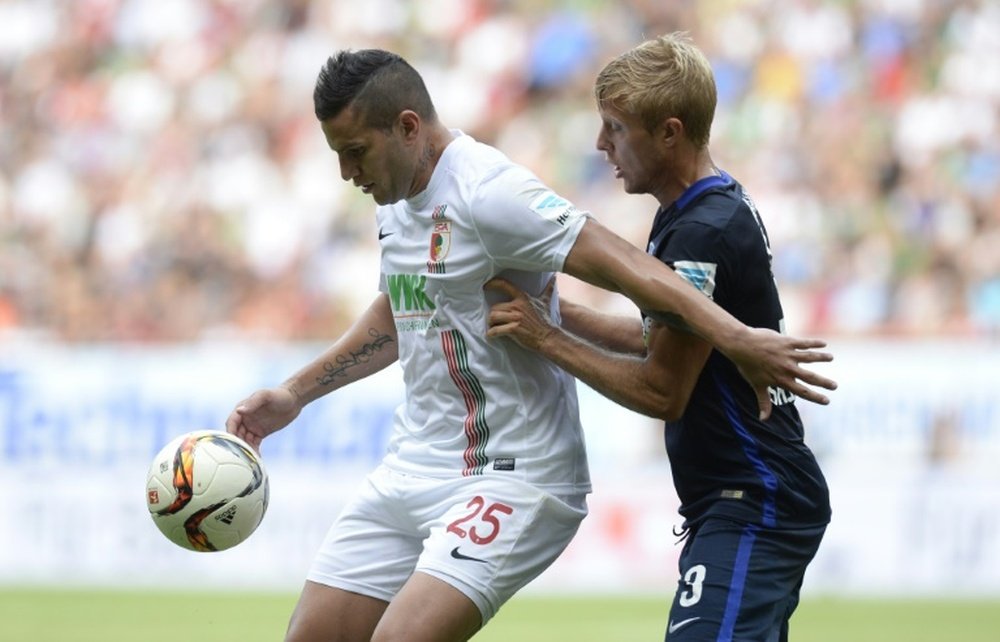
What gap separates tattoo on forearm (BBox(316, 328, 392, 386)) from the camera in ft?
21.6

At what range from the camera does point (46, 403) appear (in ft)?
48.8

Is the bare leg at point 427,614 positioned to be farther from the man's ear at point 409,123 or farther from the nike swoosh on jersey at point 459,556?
the man's ear at point 409,123

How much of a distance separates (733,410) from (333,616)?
167cm

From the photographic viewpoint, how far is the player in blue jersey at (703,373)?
5352 millimetres

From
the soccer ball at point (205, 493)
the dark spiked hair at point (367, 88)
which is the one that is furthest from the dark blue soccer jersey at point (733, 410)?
the soccer ball at point (205, 493)

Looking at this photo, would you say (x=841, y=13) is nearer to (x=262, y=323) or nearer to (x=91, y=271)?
(x=262, y=323)

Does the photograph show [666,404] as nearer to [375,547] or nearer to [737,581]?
[737,581]

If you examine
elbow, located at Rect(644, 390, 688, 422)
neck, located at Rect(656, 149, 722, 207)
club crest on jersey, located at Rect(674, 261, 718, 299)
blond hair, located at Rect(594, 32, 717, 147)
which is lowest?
elbow, located at Rect(644, 390, 688, 422)

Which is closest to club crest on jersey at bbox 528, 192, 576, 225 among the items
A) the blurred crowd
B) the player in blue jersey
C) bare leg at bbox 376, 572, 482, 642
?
the player in blue jersey

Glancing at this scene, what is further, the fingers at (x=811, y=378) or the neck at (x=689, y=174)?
the neck at (x=689, y=174)

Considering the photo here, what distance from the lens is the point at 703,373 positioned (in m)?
5.55

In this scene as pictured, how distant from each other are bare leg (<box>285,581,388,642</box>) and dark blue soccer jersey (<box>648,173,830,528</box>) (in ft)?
4.26

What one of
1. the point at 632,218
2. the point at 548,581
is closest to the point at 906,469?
the point at 548,581

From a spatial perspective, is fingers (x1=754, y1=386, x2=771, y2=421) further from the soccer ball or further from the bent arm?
the soccer ball
